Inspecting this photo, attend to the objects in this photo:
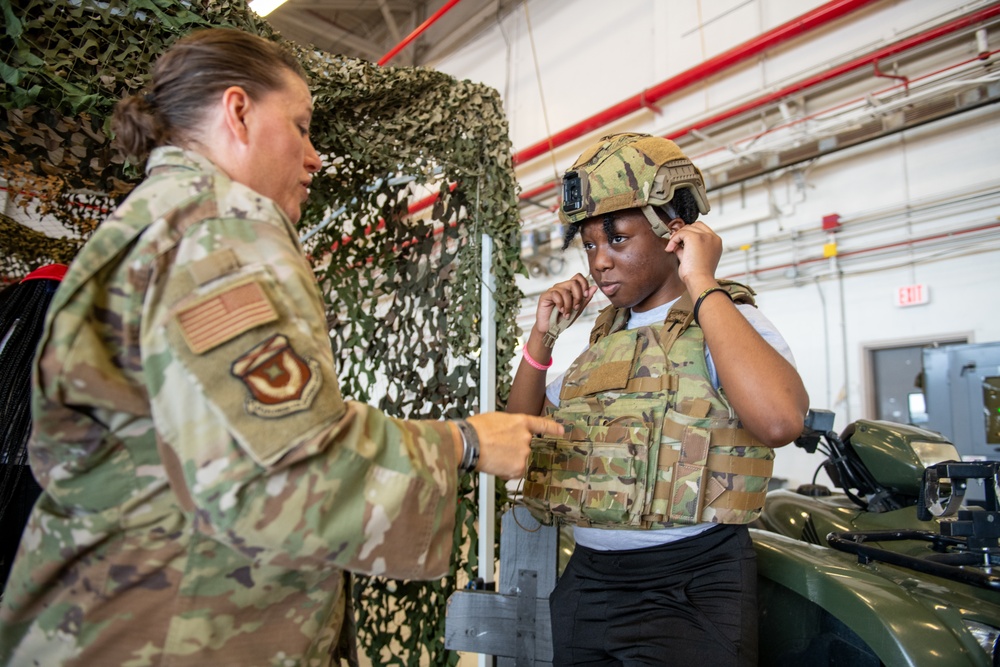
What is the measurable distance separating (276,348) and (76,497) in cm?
37

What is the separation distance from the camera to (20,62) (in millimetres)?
1434

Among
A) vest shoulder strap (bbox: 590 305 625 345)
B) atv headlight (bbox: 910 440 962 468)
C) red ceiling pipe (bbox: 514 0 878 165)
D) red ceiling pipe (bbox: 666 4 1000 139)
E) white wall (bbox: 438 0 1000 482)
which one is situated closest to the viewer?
vest shoulder strap (bbox: 590 305 625 345)

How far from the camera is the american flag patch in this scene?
2.44 ft

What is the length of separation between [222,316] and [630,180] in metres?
1.09

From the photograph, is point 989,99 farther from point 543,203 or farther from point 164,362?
point 164,362

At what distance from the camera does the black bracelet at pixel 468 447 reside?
953mm

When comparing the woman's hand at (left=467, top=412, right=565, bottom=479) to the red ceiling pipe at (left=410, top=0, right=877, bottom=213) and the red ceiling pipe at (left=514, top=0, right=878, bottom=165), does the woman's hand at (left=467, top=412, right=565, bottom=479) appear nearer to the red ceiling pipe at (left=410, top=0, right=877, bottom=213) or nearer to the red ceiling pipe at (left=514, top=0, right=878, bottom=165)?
the red ceiling pipe at (left=410, top=0, right=877, bottom=213)

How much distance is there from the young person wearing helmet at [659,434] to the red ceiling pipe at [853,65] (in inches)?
140

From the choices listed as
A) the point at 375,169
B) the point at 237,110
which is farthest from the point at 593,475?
the point at 375,169

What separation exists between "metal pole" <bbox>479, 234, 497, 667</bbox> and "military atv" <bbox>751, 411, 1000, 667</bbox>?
2.39 feet

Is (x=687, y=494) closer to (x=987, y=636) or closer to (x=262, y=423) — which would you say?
Answer: (x=987, y=636)

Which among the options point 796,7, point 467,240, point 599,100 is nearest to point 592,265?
point 467,240

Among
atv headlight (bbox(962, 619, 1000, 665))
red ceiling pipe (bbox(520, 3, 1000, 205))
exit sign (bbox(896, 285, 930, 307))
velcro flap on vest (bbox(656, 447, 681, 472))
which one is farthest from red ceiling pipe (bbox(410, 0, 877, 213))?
atv headlight (bbox(962, 619, 1000, 665))

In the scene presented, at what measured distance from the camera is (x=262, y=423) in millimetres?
728
